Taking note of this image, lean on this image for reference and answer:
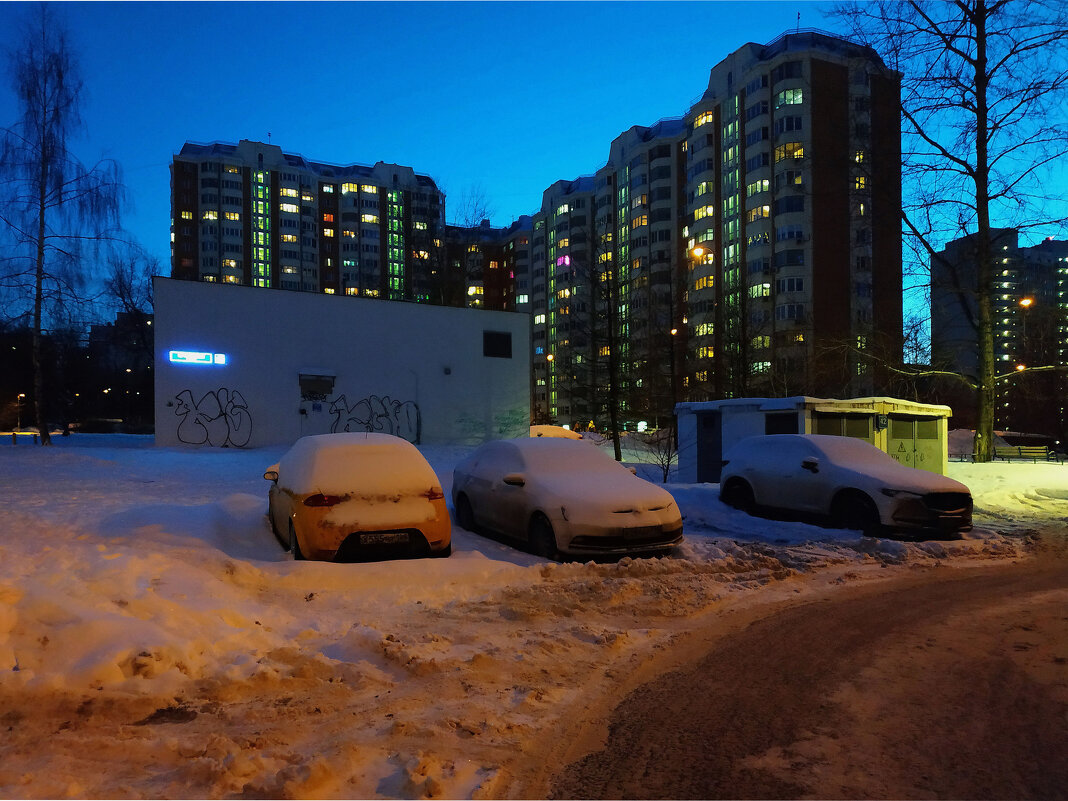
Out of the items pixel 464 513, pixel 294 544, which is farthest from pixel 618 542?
pixel 294 544

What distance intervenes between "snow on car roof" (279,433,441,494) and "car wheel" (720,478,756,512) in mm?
6554

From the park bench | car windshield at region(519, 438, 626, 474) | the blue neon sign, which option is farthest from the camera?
the park bench

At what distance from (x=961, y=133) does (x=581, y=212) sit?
258 ft

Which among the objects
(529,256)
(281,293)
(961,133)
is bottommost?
(281,293)

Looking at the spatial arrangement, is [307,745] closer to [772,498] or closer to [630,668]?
[630,668]

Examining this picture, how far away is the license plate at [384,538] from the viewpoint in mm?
7887

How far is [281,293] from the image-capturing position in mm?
27141

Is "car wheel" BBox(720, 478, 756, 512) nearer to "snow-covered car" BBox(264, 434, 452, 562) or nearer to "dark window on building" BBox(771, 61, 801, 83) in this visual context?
"snow-covered car" BBox(264, 434, 452, 562)

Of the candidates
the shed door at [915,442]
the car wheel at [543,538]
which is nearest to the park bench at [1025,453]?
the shed door at [915,442]

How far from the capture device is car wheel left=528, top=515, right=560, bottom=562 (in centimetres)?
857

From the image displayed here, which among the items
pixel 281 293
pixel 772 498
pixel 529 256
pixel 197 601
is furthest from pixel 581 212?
pixel 197 601

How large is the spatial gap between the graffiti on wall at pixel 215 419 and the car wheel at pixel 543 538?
19.6 metres

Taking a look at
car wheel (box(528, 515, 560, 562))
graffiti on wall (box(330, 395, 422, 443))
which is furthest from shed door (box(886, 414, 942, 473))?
graffiti on wall (box(330, 395, 422, 443))

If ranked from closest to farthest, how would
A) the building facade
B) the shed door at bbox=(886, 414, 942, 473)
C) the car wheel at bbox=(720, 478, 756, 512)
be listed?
the car wheel at bbox=(720, 478, 756, 512) < the shed door at bbox=(886, 414, 942, 473) < the building facade
